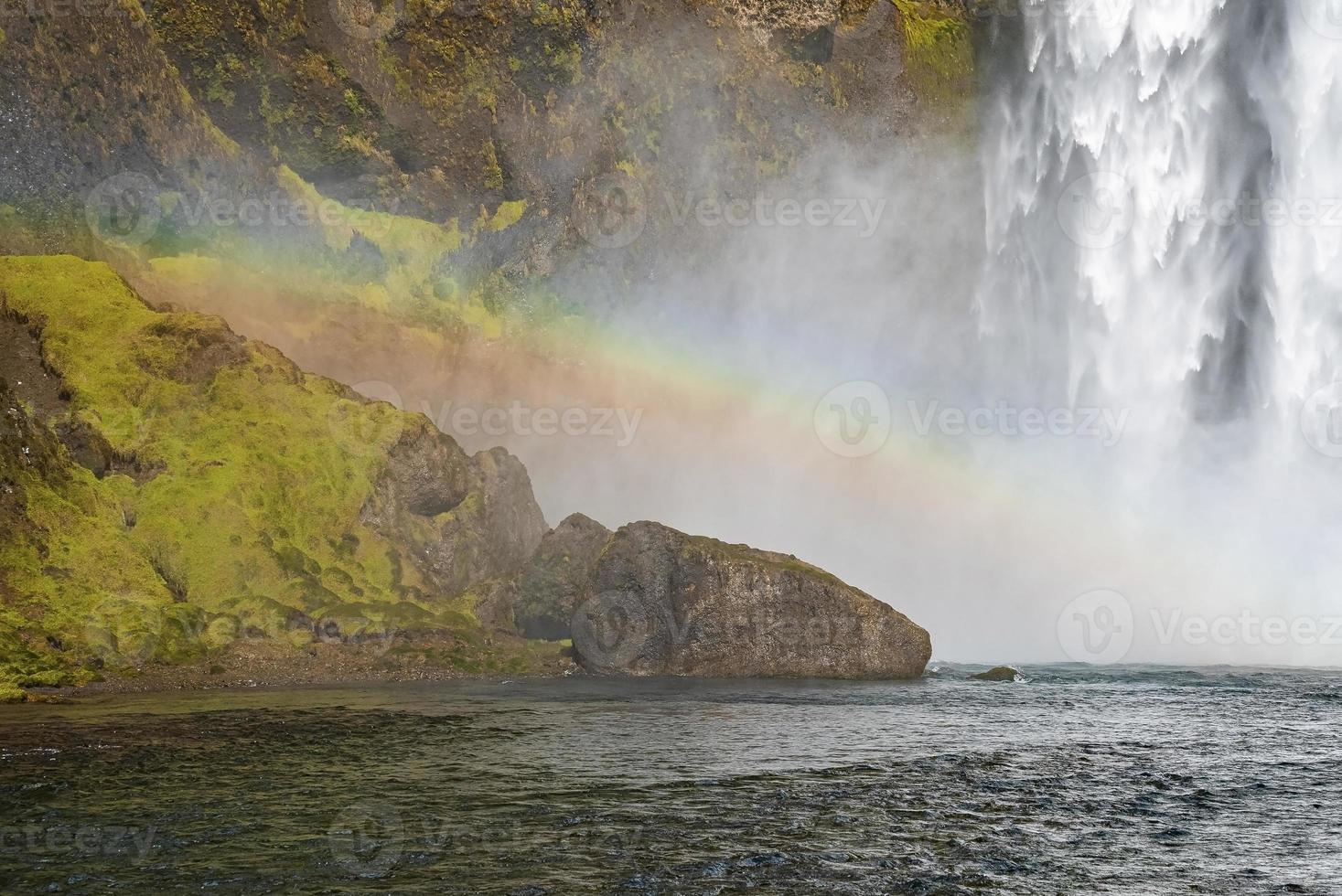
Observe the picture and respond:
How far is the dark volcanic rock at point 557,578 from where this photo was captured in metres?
69.8

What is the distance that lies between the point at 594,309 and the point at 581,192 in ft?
49.0

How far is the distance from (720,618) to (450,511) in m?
29.8

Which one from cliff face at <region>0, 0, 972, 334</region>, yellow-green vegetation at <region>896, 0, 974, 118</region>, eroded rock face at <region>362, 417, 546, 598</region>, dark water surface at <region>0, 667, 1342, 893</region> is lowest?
dark water surface at <region>0, 667, 1342, 893</region>

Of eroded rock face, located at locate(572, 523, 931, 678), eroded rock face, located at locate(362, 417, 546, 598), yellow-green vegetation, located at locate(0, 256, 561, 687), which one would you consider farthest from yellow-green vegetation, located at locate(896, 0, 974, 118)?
eroded rock face, located at locate(572, 523, 931, 678)

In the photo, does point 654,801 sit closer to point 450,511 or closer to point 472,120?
point 450,511

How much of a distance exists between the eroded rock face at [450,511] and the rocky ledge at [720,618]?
16885mm

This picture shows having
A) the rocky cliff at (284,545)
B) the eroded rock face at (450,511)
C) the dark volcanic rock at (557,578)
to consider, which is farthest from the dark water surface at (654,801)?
the eroded rock face at (450,511)

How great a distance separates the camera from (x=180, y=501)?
219 feet

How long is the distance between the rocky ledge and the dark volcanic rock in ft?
21.5

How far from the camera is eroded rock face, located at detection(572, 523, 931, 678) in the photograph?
6159cm

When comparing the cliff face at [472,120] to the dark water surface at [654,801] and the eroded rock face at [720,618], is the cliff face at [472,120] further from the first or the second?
the dark water surface at [654,801]

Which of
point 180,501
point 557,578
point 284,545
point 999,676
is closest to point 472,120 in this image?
point 284,545

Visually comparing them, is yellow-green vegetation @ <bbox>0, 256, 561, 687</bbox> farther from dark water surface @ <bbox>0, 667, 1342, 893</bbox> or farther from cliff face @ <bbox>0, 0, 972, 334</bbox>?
cliff face @ <bbox>0, 0, 972, 334</bbox>

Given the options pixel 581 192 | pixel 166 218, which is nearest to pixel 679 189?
pixel 581 192
